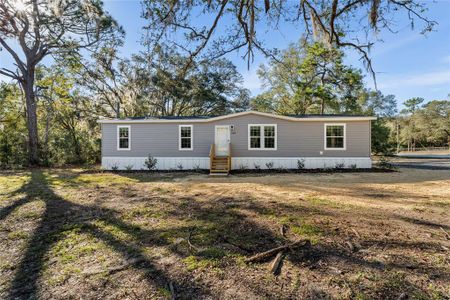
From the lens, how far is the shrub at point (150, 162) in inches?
Answer: 485

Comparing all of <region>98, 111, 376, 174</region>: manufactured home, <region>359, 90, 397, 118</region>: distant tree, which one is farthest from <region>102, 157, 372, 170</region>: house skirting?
<region>359, 90, 397, 118</region>: distant tree

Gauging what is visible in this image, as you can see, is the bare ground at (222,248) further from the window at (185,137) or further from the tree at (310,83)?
the tree at (310,83)

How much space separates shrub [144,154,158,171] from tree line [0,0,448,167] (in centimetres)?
478

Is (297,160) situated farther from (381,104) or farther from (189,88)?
(381,104)

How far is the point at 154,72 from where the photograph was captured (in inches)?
744

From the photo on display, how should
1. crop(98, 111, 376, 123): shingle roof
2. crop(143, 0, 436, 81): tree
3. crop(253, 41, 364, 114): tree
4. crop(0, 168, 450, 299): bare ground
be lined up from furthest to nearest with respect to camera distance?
crop(253, 41, 364, 114): tree
crop(98, 111, 376, 123): shingle roof
crop(143, 0, 436, 81): tree
crop(0, 168, 450, 299): bare ground

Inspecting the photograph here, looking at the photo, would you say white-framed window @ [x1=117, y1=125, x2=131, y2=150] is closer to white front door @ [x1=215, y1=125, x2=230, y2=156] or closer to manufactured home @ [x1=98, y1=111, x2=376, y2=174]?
manufactured home @ [x1=98, y1=111, x2=376, y2=174]

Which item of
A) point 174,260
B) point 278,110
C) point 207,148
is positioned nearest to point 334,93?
point 278,110

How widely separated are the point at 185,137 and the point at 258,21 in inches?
310

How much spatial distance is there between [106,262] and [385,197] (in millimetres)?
5819

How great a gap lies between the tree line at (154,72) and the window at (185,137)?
3541 mm

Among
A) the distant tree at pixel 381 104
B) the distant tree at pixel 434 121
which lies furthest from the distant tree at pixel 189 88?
the distant tree at pixel 434 121

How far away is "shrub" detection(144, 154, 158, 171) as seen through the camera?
1233 centimetres

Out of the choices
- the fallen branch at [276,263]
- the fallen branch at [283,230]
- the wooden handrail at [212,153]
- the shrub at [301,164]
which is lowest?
the fallen branch at [276,263]
